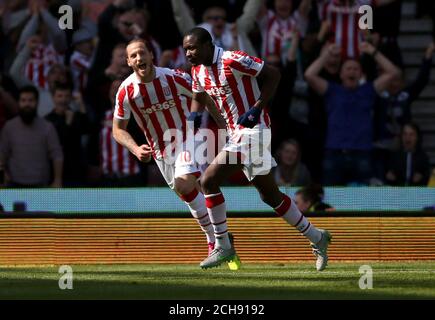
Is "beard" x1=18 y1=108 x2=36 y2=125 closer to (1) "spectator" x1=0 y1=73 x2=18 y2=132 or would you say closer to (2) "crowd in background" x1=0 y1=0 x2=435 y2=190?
(2) "crowd in background" x1=0 y1=0 x2=435 y2=190

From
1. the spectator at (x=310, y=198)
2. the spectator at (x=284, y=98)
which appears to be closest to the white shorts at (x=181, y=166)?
the spectator at (x=310, y=198)

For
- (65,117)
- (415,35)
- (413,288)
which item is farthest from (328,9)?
(413,288)

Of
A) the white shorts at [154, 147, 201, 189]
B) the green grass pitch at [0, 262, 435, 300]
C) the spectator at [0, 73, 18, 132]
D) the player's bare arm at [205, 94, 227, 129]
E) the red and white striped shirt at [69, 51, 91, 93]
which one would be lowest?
the green grass pitch at [0, 262, 435, 300]

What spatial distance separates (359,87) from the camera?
15516mm

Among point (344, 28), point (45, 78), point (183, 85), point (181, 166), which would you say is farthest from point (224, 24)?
point (181, 166)

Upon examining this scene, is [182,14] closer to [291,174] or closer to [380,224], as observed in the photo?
[291,174]

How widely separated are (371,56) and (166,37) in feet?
9.13

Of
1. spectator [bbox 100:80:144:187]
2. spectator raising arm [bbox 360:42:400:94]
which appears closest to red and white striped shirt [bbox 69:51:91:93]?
spectator [bbox 100:80:144:187]

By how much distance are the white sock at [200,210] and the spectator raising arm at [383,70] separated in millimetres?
4654

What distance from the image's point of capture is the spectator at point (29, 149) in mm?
15289

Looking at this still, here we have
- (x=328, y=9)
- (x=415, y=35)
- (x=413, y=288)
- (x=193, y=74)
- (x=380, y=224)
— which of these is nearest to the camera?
(x=413, y=288)

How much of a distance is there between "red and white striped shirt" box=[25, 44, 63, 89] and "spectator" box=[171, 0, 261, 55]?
189 centimetres

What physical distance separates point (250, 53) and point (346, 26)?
1.42 metres

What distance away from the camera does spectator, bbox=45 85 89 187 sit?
15.7 m
